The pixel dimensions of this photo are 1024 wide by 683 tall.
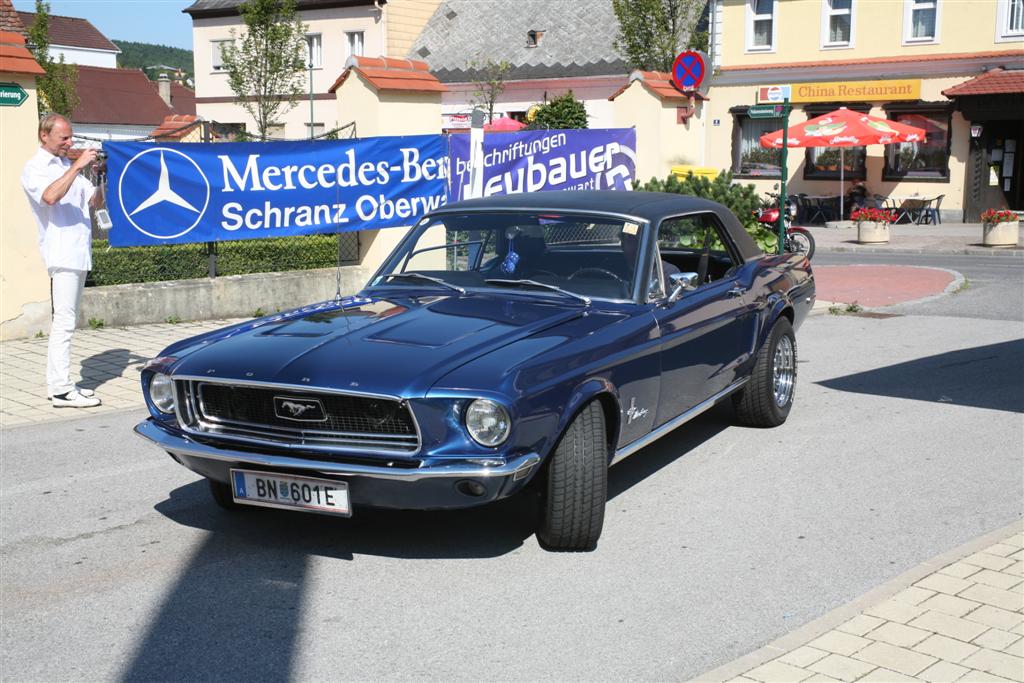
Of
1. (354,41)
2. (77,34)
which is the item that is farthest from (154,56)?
(354,41)

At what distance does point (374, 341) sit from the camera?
17.8 feet

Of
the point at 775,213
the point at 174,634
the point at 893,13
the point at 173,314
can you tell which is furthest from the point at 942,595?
the point at 893,13

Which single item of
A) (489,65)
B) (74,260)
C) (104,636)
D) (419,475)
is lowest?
(104,636)

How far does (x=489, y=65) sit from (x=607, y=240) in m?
39.2

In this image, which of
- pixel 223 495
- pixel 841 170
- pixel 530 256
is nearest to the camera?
pixel 223 495

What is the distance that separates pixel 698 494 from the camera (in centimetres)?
649

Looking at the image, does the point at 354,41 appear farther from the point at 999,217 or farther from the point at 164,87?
the point at 164,87

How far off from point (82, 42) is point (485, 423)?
93394 mm

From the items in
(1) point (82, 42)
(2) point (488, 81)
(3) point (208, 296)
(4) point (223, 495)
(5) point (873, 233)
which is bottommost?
(4) point (223, 495)

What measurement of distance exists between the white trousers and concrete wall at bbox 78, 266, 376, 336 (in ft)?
10.9

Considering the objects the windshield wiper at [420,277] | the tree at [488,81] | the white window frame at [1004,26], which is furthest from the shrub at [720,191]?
the tree at [488,81]

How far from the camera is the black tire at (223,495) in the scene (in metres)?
6.00

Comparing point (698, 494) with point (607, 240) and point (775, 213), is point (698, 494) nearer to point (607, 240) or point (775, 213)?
point (607, 240)

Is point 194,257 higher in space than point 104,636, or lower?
higher
